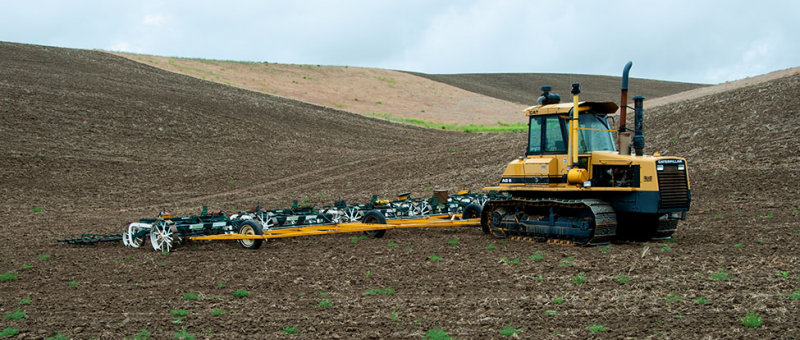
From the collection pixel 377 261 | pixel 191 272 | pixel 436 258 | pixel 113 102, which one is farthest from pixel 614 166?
pixel 113 102

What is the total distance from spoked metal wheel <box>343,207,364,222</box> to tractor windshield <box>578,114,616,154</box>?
6224 mm

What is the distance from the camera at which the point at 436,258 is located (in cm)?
1244

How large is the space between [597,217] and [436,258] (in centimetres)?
358

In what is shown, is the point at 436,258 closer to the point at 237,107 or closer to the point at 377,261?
the point at 377,261

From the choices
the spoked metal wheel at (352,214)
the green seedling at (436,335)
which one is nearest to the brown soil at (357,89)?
the spoked metal wheel at (352,214)

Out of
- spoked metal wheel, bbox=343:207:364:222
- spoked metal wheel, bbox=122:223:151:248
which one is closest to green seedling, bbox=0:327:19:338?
spoked metal wheel, bbox=122:223:151:248

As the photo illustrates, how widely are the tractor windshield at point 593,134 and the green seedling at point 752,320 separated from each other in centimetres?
687

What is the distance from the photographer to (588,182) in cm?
1352

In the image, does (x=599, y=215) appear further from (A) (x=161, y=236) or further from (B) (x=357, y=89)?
(B) (x=357, y=89)

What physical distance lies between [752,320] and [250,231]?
1028cm

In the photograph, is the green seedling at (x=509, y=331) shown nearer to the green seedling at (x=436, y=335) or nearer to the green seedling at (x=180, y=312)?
the green seedling at (x=436, y=335)

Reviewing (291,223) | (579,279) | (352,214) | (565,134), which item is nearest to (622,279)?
(579,279)

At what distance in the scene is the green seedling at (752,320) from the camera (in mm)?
7312

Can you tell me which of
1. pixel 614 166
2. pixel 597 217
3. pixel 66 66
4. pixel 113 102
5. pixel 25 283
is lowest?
pixel 25 283
